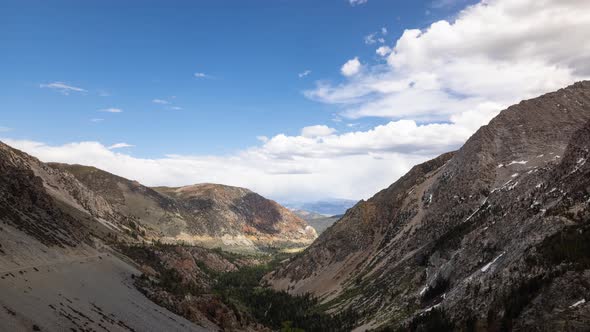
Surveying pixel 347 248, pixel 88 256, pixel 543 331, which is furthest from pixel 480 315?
pixel 347 248

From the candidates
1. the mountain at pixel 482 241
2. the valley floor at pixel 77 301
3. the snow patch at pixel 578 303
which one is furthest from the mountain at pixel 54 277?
the snow patch at pixel 578 303

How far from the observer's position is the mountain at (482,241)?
3872cm

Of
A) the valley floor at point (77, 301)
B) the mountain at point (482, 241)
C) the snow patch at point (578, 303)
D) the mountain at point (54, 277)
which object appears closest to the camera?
the snow patch at point (578, 303)

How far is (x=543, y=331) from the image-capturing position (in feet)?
103

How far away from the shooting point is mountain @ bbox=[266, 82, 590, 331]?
38719 mm

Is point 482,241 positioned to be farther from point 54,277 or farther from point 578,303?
point 54,277

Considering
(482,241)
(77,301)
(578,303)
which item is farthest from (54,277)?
(482,241)

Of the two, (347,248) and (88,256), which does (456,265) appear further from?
(347,248)

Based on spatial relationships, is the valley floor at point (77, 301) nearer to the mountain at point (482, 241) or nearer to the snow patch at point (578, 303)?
the mountain at point (482, 241)

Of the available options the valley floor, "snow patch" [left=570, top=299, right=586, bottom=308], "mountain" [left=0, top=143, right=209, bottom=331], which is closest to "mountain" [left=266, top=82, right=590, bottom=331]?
"snow patch" [left=570, top=299, right=586, bottom=308]

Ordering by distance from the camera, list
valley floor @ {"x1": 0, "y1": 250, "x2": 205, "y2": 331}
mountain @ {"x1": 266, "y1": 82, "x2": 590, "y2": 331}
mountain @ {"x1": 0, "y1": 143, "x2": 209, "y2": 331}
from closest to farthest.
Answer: valley floor @ {"x1": 0, "y1": 250, "x2": 205, "y2": 331}
mountain @ {"x1": 0, "y1": 143, "x2": 209, "y2": 331}
mountain @ {"x1": 266, "y1": 82, "x2": 590, "y2": 331}

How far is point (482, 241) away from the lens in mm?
66312

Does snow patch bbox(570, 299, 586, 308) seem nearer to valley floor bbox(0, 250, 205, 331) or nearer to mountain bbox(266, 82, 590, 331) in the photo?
mountain bbox(266, 82, 590, 331)

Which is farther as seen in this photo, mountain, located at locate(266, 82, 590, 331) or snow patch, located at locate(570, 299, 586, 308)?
mountain, located at locate(266, 82, 590, 331)
